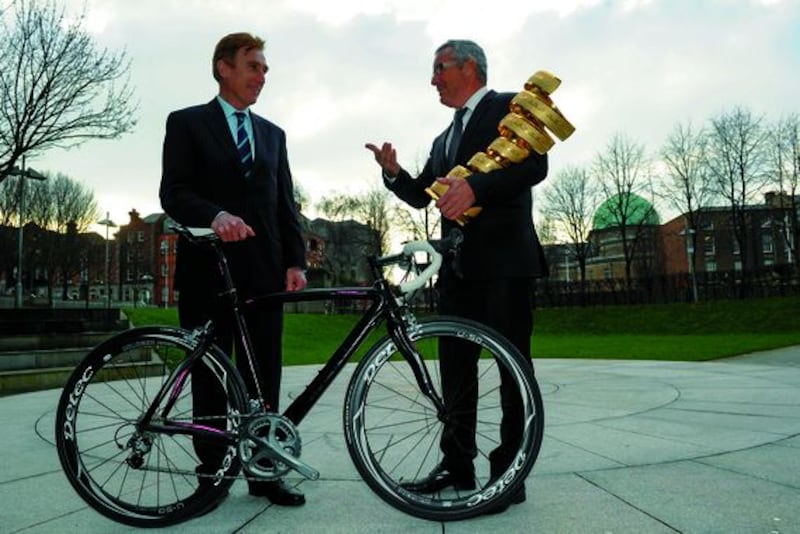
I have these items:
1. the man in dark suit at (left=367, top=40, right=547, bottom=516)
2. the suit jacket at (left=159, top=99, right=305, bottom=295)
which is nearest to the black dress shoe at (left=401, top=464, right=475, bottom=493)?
the man in dark suit at (left=367, top=40, right=547, bottom=516)

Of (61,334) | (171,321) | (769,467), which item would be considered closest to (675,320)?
(171,321)

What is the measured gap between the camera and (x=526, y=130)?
2.82 metres

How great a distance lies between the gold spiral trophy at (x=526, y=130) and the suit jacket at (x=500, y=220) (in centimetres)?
8

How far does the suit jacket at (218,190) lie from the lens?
3225 mm

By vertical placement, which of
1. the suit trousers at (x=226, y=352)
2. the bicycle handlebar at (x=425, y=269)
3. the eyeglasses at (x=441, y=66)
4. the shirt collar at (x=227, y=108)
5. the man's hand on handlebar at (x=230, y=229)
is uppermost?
the eyeglasses at (x=441, y=66)

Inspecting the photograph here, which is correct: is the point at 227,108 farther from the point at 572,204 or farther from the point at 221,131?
the point at 572,204

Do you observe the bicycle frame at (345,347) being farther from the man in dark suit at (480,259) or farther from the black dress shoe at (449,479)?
the black dress shoe at (449,479)

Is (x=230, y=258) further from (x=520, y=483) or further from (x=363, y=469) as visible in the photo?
(x=520, y=483)

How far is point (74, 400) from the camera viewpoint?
278cm

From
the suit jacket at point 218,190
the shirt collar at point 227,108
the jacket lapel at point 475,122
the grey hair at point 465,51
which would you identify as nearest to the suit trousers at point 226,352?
the suit jacket at point 218,190

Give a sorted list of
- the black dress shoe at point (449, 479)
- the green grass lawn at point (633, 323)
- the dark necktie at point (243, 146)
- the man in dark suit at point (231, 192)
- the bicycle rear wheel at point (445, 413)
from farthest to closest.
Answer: the green grass lawn at point (633, 323) < the dark necktie at point (243, 146) < the man in dark suit at point (231, 192) < the black dress shoe at point (449, 479) < the bicycle rear wheel at point (445, 413)

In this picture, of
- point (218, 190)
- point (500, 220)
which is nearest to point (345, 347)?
point (500, 220)

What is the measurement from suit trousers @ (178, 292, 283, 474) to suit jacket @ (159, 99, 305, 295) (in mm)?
118

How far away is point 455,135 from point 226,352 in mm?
1679
